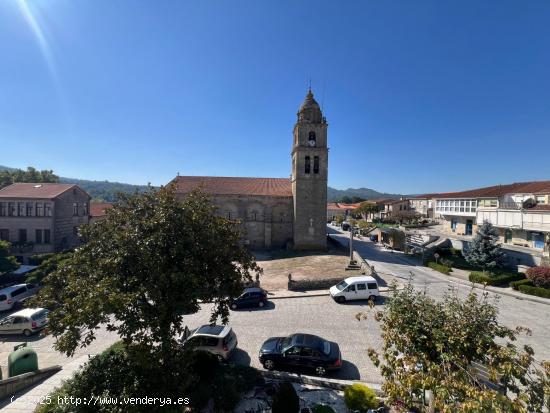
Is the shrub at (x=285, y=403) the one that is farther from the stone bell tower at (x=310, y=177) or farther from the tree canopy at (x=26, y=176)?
the tree canopy at (x=26, y=176)

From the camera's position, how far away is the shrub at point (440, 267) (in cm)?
2639

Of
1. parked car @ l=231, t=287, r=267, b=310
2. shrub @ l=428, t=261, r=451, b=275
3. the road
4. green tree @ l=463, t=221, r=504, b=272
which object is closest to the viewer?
the road

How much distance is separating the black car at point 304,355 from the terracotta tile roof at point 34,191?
33.0 metres

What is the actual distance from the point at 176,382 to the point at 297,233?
1112 inches

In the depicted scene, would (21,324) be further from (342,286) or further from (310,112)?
(310,112)

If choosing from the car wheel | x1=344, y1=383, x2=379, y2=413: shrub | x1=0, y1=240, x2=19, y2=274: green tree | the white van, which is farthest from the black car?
x1=0, y1=240, x2=19, y2=274: green tree

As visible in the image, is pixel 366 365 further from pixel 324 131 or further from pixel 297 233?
pixel 324 131

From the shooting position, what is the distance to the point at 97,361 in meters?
8.44

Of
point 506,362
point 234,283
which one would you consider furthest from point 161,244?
point 506,362

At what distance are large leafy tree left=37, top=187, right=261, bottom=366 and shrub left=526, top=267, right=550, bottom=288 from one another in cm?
2465

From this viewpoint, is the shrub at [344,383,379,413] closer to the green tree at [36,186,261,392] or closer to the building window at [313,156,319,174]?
the green tree at [36,186,261,392]

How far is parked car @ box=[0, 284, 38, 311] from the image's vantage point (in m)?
19.0

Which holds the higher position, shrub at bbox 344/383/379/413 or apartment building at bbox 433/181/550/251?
apartment building at bbox 433/181/550/251

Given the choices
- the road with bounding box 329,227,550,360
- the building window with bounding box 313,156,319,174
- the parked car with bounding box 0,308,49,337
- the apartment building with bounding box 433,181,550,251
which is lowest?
the parked car with bounding box 0,308,49,337
